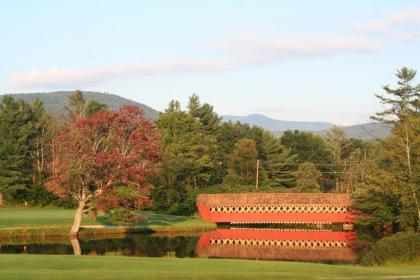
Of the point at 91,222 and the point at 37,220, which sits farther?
the point at 91,222

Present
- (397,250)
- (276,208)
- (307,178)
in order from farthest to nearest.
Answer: (307,178) → (276,208) → (397,250)

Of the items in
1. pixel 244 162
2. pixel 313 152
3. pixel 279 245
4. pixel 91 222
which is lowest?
pixel 279 245

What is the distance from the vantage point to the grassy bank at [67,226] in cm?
4503

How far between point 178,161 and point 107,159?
28.4 m

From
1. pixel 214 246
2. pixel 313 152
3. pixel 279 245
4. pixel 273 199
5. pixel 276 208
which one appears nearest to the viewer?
pixel 214 246

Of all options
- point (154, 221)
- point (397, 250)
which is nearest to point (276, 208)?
point (154, 221)

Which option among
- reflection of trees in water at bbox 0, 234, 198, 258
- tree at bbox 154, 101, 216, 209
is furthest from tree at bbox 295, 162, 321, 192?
reflection of trees in water at bbox 0, 234, 198, 258

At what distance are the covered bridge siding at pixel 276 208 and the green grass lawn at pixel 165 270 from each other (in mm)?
33392

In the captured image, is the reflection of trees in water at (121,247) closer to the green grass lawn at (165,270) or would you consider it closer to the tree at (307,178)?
the green grass lawn at (165,270)

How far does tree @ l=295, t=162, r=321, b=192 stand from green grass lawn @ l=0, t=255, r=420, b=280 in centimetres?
5546

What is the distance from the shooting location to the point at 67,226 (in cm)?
4766

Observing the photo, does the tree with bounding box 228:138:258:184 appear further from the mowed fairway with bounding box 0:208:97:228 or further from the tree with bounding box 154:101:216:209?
the mowed fairway with bounding box 0:208:97:228

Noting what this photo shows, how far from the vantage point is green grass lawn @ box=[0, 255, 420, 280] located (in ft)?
72.6

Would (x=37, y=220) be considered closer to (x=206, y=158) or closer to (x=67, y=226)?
(x=67, y=226)
